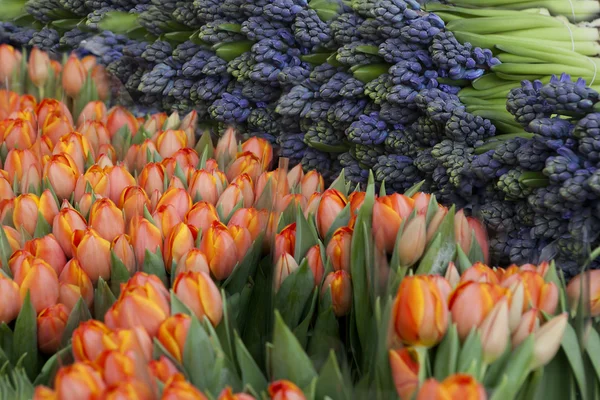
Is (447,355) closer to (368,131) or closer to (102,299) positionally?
(102,299)

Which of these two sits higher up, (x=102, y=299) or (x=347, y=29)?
(x=347, y=29)

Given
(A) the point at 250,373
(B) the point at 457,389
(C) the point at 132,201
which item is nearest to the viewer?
(B) the point at 457,389

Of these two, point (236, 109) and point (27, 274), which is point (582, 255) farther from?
point (236, 109)

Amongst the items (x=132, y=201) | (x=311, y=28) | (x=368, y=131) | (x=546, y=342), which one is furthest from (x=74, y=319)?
(x=311, y=28)

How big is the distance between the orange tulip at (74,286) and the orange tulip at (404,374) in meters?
0.38

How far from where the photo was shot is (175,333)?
641mm

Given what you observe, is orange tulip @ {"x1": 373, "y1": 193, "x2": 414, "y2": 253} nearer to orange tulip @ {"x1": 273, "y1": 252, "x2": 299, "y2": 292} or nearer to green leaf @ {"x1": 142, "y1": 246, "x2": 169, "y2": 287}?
orange tulip @ {"x1": 273, "y1": 252, "x2": 299, "y2": 292}

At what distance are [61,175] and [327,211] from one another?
1.39 ft

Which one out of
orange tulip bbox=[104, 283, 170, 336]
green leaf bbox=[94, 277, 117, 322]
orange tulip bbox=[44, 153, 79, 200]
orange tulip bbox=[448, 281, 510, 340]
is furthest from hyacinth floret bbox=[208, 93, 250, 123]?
orange tulip bbox=[448, 281, 510, 340]

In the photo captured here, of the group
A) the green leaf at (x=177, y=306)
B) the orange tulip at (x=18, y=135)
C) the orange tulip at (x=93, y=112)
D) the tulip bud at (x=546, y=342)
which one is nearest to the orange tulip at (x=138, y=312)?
the green leaf at (x=177, y=306)

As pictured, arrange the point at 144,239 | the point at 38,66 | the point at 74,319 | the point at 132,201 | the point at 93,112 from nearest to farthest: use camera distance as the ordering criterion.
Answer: the point at 74,319, the point at 144,239, the point at 132,201, the point at 93,112, the point at 38,66

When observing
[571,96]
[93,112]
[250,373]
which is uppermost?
[571,96]

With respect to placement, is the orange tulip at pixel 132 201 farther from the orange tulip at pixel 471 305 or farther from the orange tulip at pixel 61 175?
the orange tulip at pixel 471 305

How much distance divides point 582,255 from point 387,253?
0.21 meters
